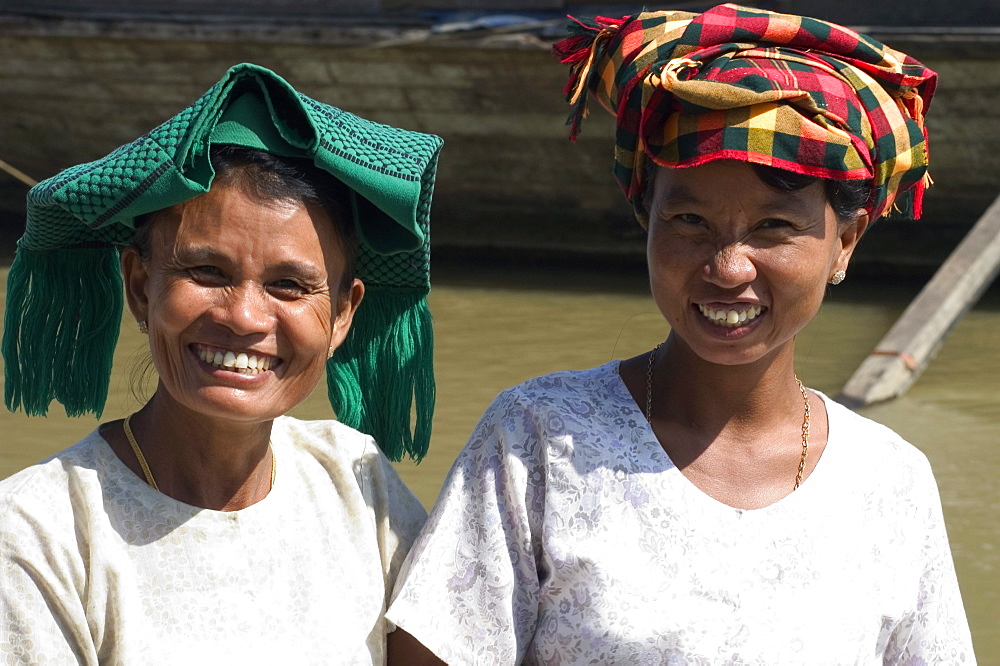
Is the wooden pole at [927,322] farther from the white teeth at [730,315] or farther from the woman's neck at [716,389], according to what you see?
the white teeth at [730,315]

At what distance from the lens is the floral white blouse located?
1937 millimetres

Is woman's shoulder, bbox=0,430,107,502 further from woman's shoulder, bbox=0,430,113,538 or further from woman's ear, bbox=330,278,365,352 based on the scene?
woman's ear, bbox=330,278,365,352

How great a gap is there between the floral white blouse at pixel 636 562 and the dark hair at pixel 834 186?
0.44 meters

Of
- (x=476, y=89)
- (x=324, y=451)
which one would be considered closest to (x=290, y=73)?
(x=476, y=89)

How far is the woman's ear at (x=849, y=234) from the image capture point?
2.08m

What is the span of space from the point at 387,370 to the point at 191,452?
1.46 feet

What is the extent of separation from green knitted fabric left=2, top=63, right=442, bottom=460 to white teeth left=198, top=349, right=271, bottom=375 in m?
0.23

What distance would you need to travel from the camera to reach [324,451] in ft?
7.19

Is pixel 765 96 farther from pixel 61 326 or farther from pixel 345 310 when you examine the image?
pixel 61 326

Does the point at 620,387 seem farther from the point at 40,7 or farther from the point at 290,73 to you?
the point at 40,7

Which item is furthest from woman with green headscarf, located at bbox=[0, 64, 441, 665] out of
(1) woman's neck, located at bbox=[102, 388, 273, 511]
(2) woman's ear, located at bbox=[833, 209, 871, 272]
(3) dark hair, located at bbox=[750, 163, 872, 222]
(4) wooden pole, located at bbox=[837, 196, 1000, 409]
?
(4) wooden pole, located at bbox=[837, 196, 1000, 409]

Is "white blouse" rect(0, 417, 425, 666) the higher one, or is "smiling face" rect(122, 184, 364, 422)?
"smiling face" rect(122, 184, 364, 422)

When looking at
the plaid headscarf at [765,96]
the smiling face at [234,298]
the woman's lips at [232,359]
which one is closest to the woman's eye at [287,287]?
the smiling face at [234,298]

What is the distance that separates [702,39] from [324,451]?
94 centimetres
